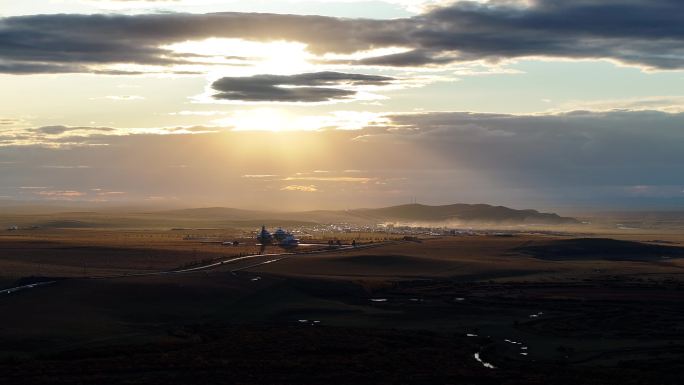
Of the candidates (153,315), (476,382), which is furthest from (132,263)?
(476,382)

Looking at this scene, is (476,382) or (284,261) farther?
(284,261)

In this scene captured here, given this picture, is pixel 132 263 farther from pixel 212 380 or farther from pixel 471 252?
pixel 212 380

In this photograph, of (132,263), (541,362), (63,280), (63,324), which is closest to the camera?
(541,362)

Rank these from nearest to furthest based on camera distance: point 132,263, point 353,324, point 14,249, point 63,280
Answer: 1. point 353,324
2. point 63,280
3. point 132,263
4. point 14,249

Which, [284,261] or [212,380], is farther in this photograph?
[284,261]

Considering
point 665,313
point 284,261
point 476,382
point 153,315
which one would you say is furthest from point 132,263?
point 476,382

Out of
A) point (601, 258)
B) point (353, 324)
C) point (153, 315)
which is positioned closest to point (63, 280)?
point (153, 315)

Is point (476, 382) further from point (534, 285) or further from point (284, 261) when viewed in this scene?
point (284, 261)

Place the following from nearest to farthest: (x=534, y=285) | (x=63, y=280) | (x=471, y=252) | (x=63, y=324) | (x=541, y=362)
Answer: (x=541, y=362) → (x=63, y=324) → (x=63, y=280) → (x=534, y=285) → (x=471, y=252)

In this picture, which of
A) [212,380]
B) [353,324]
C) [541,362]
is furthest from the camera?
[353,324]
